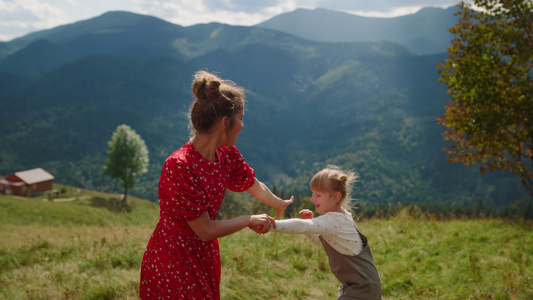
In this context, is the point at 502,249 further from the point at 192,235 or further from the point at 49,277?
the point at 49,277

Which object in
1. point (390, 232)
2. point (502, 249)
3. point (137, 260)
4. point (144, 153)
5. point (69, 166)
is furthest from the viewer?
point (69, 166)

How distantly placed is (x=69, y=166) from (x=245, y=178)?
638ft

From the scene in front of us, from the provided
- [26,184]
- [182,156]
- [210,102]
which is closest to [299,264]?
[182,156]

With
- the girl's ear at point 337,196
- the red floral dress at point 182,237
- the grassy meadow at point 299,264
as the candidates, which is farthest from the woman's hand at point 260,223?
the grassy meadow at point 299,264

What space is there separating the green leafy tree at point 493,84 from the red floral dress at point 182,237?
380 inches

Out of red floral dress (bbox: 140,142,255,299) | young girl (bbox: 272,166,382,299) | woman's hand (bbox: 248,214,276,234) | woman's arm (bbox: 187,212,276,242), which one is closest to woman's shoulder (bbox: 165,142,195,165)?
red floral dress (bbox: 140,142,255,299)

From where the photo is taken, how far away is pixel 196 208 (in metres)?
2.57

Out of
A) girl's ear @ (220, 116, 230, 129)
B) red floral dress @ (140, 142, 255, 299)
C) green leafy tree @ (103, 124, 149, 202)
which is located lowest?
green leafy tree @ (103, 124, 149, 202)

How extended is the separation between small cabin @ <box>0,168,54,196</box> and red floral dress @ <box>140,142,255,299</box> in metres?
75.0

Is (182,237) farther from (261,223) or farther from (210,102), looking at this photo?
(210,102)

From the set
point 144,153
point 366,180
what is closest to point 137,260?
point 144,153

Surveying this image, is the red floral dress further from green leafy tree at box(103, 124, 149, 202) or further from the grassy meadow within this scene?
green leafy tree at box(103, 124, 149, 202)

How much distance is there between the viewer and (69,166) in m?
173

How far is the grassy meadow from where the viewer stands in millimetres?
5184
